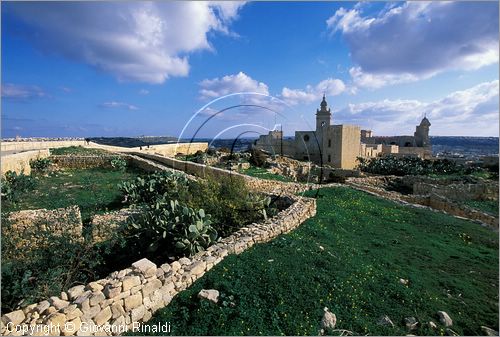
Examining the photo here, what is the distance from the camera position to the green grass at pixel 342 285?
4688 mm

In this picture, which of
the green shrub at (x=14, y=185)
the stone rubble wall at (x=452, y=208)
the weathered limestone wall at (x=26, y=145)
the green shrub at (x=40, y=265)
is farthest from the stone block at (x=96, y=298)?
the weathered limestone wall at (x=26, y=145)

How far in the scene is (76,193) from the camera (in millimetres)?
12094

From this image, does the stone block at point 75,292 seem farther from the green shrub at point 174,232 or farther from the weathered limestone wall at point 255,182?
the weathered limestone wall at point 255,182

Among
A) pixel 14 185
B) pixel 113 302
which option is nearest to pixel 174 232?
pixel 113 302

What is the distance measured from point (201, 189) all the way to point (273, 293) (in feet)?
13.6

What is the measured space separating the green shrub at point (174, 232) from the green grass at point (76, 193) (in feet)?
10.2

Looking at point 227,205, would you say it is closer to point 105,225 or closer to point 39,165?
point 105,225

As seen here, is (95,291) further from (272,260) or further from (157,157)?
(157,157)

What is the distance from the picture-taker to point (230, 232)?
25.6 ft

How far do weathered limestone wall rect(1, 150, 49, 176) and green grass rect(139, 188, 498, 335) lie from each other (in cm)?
1218

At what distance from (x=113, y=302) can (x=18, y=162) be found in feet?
43.6

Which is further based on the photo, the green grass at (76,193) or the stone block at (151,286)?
the green grass at (76,193)

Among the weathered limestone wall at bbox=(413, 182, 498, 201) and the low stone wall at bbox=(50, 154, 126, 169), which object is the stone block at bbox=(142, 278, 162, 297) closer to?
the low stone wall at bbox=(50, 154, 126, 169)

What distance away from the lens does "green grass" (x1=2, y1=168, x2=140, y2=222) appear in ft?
34.1
